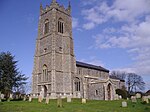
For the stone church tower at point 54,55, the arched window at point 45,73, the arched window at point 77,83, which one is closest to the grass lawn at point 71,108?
the stone church tower at point 54,55

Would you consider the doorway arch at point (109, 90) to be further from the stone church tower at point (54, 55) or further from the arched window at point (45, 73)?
the arched window at point (45, 73)

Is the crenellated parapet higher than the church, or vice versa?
the crenellated parapet

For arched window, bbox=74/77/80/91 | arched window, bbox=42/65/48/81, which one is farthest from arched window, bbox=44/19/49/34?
arched window, bbox=74/77/80/91

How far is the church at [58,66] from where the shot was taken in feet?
142

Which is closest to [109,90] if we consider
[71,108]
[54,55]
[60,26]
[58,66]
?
[58,66]

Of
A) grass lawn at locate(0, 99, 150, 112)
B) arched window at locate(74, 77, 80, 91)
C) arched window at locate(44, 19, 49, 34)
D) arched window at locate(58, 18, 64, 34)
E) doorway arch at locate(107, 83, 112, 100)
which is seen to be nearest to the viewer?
grass lawn at locate(0, 99, 150, 112)

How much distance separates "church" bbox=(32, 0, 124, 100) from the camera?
43.3 metres

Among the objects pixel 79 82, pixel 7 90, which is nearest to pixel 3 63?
pixel 7 90

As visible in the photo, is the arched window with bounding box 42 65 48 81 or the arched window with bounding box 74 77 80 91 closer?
the arched window with bounding box 42 65 48 81

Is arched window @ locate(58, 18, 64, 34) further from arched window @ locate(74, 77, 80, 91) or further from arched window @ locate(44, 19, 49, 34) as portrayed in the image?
arched window @ locate(74, 77, 80, 91)

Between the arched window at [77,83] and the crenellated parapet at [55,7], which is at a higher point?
the crenellated parapet at [55,7]

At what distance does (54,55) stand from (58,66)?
2.74 meters

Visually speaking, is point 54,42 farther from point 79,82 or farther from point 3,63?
point 3,63

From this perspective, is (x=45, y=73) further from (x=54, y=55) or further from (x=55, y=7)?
(x=55, y=7)
